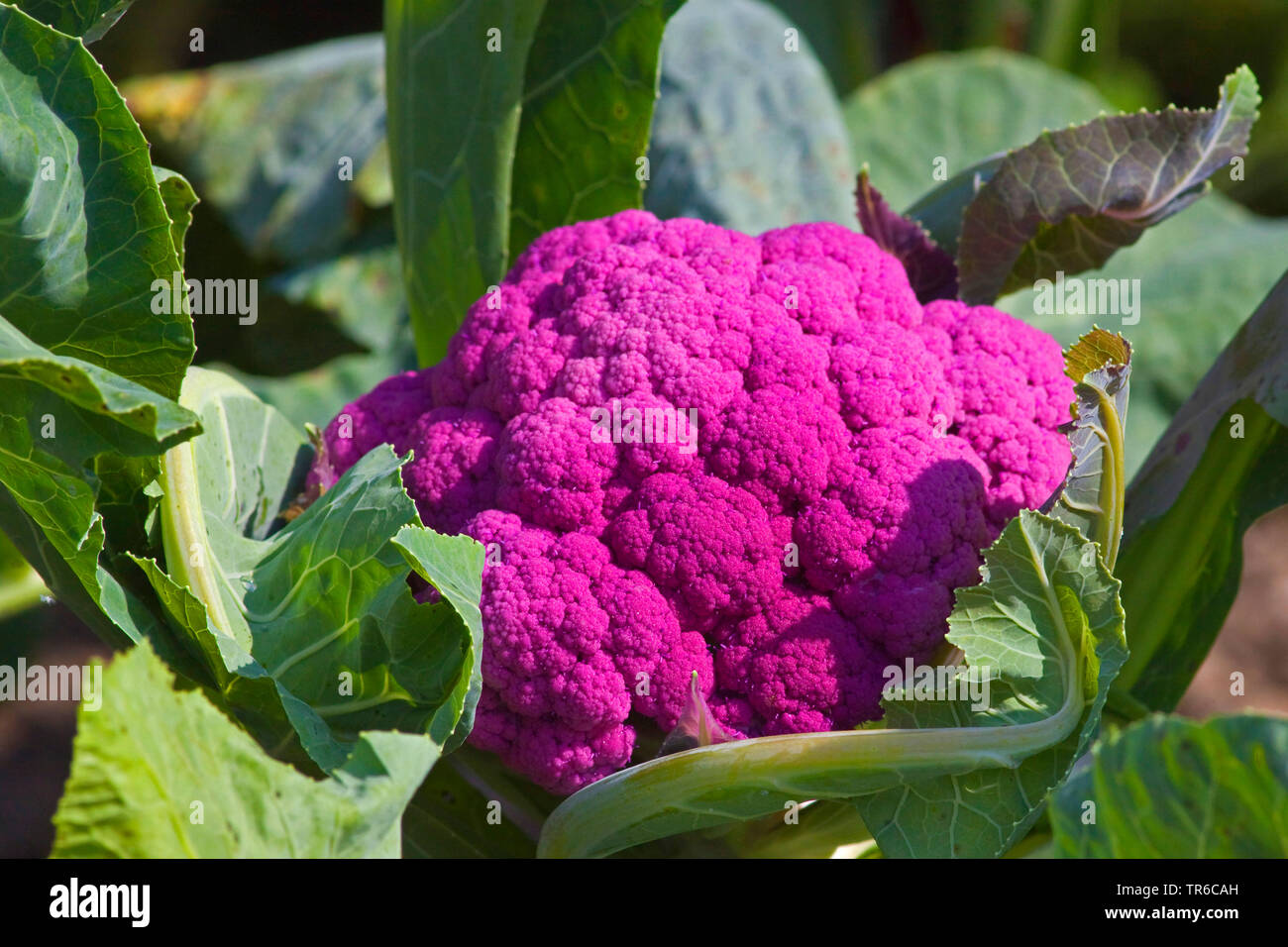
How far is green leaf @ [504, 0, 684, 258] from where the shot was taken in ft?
4.60

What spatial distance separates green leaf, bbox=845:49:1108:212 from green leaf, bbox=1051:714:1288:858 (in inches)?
52.4

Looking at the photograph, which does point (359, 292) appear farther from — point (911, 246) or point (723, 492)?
point (723, 492)

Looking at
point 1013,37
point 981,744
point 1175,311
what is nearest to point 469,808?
point 981,744

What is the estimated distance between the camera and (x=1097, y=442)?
103 cm

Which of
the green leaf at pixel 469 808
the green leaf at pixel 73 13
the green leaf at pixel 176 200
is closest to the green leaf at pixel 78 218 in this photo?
the green leaf at pixel 176 200

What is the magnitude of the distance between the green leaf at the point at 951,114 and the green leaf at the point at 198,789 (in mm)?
1448

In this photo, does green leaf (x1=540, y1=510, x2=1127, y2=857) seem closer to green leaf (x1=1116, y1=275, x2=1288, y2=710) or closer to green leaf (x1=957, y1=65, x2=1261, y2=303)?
green leaf (x1=1116, y1=275, x2=1288, y2=710)

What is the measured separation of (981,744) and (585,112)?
0.91 meters

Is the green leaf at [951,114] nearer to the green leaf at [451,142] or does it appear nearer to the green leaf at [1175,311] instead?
the green leaf at [1175,311]

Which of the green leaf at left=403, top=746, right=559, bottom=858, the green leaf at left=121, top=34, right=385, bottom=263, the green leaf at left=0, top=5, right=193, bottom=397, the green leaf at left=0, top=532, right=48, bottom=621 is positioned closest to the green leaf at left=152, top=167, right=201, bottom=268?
the green leaf at left=0, top=5, right=193, bottom=397

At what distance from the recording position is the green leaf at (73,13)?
43.6 inches
